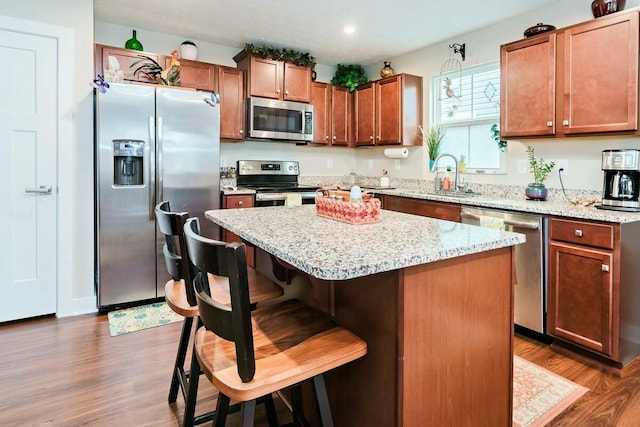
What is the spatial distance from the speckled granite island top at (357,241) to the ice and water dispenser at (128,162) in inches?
63.1

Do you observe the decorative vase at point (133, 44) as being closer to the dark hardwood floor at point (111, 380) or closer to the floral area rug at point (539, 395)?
the dark hardwood floor at point (111, 380)

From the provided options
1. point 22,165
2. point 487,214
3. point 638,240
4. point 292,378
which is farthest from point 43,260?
point 638,240

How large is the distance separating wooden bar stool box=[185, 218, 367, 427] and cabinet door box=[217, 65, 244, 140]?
3028 mm

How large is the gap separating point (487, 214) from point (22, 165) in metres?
3.49

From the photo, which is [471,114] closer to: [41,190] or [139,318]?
[139,318]

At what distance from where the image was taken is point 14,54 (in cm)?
285

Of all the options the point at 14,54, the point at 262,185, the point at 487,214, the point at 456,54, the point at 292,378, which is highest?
the point at 456,54

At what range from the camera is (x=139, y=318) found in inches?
118

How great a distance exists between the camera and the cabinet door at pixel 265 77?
4.15 meters

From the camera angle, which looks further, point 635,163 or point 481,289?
point 635,163

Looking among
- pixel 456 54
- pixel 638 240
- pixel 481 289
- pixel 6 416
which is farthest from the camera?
pixel 456 54

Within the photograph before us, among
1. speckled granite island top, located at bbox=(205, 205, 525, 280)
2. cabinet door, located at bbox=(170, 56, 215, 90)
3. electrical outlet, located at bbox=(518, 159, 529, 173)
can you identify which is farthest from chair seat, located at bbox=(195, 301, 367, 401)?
cabinet door, located at bbox=(170, 56, 215, 90)

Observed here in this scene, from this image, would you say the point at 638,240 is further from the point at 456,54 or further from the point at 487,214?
the point at 456,54

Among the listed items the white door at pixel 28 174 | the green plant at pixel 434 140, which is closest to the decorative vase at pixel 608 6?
the green plant at pixel 434 140
